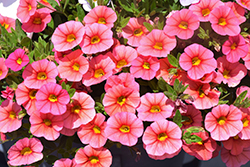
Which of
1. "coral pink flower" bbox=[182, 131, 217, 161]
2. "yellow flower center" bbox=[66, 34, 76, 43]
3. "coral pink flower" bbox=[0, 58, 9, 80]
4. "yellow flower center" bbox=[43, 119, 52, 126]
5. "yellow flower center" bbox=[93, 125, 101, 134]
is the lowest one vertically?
"coral pink flower" bbox=[182, 131, 217, 161]

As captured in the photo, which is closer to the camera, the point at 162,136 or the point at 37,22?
the point at 162,136

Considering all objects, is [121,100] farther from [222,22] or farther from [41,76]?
[222,22]

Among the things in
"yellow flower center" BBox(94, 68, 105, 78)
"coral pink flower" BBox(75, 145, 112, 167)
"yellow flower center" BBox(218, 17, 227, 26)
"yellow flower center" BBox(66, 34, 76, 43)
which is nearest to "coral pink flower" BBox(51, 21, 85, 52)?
"yellow flower center" BBox(66, 34, 76, 43)

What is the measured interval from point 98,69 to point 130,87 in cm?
12

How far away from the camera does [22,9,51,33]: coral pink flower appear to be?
98 cm

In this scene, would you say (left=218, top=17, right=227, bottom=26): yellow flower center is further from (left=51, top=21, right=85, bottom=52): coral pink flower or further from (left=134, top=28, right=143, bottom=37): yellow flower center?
(left=51, top=21, right=85, bottom=52): coral pink flower

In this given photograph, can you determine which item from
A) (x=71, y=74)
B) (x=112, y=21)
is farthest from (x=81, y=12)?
(x=71, y=74)

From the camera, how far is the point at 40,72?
32.9 inches

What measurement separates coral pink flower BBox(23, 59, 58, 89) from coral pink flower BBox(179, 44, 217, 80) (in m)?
A: 0.39

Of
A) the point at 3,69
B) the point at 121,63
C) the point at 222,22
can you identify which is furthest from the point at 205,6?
the point at 3,69

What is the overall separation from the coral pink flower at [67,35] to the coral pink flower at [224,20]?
409 millimetres

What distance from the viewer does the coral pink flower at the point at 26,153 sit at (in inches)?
33.4

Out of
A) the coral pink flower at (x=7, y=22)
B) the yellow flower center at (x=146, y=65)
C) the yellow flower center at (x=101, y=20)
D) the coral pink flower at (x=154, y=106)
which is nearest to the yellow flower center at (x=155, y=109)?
the coral pink flower at (x=154, y=106)

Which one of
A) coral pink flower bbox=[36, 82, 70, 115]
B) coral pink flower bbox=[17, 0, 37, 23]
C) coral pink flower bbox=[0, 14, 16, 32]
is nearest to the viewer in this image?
coral pink flower bbox=[36, 82, 70, 115]
